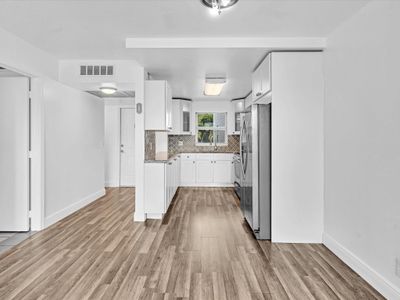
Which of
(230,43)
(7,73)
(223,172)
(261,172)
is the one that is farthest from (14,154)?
(223,172)

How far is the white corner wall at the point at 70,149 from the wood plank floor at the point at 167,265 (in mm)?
512

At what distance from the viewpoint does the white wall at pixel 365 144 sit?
6.49ft

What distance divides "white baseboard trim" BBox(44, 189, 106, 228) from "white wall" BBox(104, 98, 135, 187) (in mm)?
1304

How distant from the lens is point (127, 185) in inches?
272

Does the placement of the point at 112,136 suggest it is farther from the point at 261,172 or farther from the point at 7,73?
the point at 261,172

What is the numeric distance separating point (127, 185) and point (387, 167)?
5999 mm

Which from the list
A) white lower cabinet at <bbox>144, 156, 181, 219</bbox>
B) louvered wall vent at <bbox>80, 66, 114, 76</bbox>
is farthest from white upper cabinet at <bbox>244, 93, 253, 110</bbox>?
louvered wall vent at <bbox>80, 66, 114, 76</bbox>

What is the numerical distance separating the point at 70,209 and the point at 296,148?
366cm

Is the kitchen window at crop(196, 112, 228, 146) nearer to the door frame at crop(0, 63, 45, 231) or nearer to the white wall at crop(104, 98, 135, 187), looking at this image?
the white wall at crop(104, 98, 135, 187)

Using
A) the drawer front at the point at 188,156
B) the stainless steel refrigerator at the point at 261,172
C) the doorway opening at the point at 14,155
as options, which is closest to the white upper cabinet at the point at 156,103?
the stainless steel refrigerator at the point at 261,172

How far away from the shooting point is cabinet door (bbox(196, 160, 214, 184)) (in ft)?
22.5

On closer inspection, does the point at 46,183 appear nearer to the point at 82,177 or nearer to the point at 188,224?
the point at 82,177

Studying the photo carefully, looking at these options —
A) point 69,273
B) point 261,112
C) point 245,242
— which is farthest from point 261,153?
point 69,273

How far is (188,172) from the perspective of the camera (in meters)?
6.89
